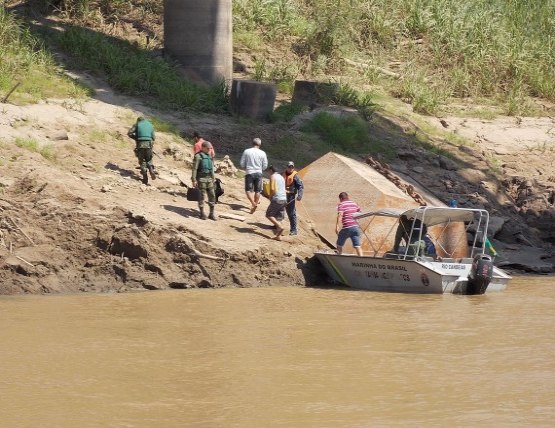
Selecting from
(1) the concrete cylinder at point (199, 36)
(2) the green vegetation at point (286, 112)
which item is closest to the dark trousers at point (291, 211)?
(2) the green vegetation at point (286, 112)

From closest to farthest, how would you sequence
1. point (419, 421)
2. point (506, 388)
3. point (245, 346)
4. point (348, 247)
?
point (419, 421), point (506, 388), point (245, 346), point (348, 247)

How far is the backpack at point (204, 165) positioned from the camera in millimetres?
19844

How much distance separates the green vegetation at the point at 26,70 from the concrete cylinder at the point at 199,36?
120 inches

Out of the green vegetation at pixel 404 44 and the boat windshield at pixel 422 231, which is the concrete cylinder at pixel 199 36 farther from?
the boat windshield at pixel 422 231

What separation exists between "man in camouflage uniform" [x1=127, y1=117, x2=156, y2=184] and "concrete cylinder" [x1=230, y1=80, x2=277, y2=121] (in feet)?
15.6

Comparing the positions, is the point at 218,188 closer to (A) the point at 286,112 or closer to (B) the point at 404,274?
(B) the point at 404,274

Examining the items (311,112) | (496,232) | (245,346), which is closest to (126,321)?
(245,346)

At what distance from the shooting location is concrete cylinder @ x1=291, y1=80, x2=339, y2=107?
26562mm

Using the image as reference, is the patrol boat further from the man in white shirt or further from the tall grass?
the tall grass

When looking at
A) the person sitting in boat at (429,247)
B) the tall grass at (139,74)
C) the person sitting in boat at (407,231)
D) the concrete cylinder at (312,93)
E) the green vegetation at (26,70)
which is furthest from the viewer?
the concrete cylinder at (312,93)

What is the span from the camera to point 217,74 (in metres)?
26.6

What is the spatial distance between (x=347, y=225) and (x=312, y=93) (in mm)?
7662

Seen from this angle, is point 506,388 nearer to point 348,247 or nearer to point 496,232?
point 348,247

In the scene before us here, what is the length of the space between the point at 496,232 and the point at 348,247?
3.84 m
